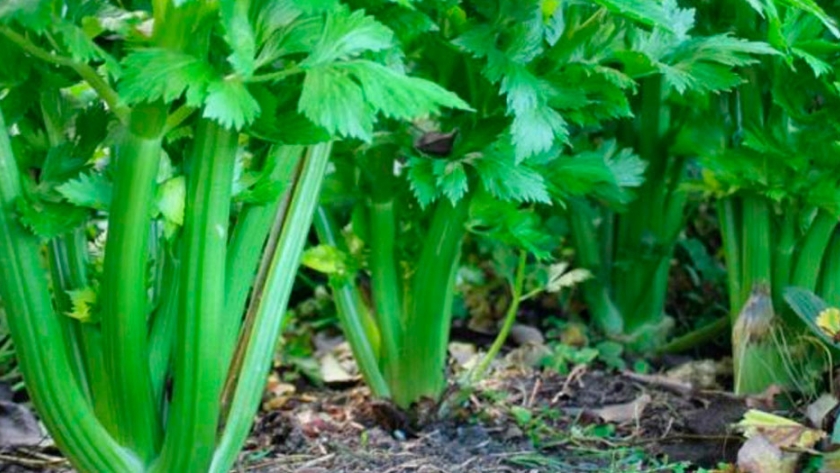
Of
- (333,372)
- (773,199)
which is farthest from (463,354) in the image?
(773,199)

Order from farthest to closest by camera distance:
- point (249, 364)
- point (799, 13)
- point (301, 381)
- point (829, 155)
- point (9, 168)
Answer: point (301, 381)
point (829, 155)
point (799, 13)
point (249, 364)
point (9, 168)

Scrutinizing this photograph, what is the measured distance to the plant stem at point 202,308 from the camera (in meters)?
1.76

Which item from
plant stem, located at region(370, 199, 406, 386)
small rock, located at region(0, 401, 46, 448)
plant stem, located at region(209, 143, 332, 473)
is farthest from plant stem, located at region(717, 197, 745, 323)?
small rock, located at region(0, 401, 46, 448)

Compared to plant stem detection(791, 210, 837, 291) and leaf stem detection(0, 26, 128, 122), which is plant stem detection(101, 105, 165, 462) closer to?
leaf stem detection(0, 26, 128, 122)

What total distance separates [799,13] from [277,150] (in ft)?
3.24

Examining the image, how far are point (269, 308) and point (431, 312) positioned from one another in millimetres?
465

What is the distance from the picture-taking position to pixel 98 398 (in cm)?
193

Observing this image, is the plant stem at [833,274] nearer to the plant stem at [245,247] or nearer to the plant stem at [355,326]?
the plant stem at [355,326]

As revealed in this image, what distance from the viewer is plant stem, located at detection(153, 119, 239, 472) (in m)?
1.76

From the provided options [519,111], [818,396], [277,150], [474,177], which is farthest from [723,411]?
[277,150]

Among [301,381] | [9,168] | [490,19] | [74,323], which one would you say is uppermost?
[490,19]

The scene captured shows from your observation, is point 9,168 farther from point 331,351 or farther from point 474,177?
point 331,351

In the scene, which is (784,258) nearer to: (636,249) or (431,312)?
(636,249)

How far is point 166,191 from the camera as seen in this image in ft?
5.83
